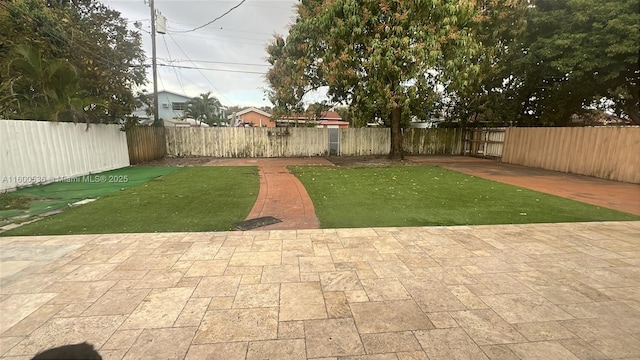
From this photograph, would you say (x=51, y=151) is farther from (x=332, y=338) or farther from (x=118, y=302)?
(x=332, y=338)

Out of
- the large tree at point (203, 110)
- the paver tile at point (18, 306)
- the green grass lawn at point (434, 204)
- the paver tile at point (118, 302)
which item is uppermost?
the large tree at point (203, 110)

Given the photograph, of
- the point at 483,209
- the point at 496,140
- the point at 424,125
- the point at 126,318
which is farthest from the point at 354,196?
the point at 424,125

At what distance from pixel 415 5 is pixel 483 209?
729 cm

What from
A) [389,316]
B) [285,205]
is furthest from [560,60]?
[389,316]

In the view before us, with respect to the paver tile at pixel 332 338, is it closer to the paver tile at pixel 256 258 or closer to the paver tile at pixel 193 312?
the paver tile at pixel 193 312

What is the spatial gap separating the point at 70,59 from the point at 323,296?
11.6m

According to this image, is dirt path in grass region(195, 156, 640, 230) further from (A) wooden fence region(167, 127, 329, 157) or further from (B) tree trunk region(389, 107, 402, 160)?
(A) wooden fence region(167, 127, 329, 157)

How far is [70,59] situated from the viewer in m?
9.39

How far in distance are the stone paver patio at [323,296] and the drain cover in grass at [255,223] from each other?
0.42 m

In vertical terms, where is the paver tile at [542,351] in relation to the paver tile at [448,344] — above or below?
above

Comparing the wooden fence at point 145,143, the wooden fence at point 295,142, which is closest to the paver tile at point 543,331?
the wooden fence at point 145,143

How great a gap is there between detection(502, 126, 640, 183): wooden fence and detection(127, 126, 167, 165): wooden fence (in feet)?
54.2

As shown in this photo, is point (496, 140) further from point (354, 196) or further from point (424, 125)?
point (354, 196)

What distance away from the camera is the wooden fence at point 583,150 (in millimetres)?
8781
